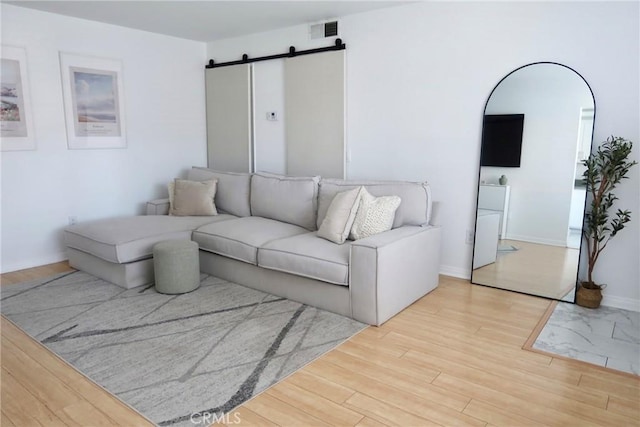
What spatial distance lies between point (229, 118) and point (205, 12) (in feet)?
4.54

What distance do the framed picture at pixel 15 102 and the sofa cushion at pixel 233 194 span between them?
5.67ft

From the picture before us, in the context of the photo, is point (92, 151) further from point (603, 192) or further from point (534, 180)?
point (603, 192)

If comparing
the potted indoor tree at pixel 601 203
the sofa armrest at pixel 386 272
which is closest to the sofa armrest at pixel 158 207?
the sofa armrest at pixel 386 272

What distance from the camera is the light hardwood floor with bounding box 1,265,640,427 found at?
1952 mm

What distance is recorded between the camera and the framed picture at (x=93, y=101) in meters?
4.23

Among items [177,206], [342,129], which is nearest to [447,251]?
[342,129]

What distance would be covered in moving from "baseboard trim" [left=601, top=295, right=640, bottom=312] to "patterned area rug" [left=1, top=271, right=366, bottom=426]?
6.20 feet

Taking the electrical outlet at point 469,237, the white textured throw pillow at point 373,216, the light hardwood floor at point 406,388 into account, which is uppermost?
the white textured throw pillow at point 373,216

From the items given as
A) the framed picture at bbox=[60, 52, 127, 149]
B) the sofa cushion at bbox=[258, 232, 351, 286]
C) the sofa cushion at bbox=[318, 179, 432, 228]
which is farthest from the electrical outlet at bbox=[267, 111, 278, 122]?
the sofa cushion at bbox=[258, 232, 351, 286]

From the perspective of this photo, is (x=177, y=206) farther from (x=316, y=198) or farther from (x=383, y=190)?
(x=383, y=190)

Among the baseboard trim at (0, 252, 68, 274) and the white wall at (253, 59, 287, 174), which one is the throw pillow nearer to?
the white wall at (253, 59, 287, 174)

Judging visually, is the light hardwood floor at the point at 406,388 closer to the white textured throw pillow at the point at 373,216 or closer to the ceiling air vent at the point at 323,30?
the white textured throw pillow at the point at 373,216

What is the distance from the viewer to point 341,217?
10.8ft

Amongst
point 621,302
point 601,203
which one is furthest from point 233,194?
point 621,302
